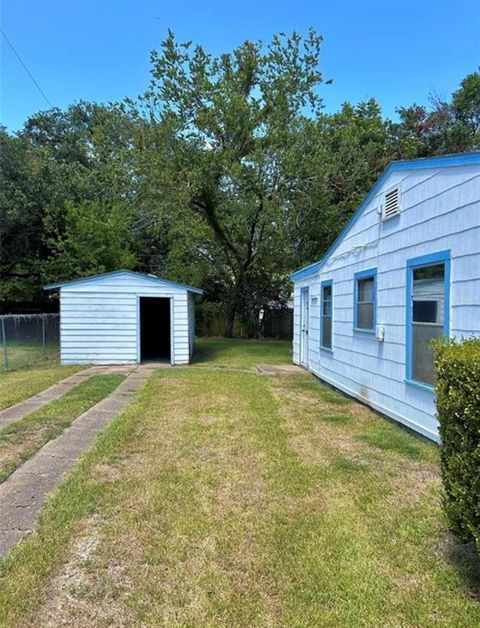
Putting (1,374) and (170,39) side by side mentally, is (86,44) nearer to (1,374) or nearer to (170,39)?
(170,39)

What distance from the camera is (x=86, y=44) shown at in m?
11.3

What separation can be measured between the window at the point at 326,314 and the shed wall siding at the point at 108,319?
4.21 metres

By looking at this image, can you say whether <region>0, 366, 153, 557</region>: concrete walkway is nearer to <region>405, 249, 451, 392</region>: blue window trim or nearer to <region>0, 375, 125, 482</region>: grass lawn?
<region>0, 375, 125, 482</region>: grass lawn

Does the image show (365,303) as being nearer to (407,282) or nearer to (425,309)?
(407,282)

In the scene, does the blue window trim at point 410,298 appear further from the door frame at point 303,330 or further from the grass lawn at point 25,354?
the grass lawn at point 25,354

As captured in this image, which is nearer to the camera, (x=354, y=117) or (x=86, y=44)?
(x=86, y=44)

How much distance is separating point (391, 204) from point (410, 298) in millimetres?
1347

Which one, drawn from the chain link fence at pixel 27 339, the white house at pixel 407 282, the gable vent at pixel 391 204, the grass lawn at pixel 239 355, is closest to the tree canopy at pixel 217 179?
the grass lawn at pixel 239 355

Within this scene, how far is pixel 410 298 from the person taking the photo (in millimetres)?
5473

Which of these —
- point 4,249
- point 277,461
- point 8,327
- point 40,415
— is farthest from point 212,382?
point 4,249

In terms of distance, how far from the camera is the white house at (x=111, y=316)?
12195mm

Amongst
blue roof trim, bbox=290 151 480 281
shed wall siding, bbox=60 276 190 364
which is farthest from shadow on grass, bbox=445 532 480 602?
shed wall siding, bbox=60 276 190 364

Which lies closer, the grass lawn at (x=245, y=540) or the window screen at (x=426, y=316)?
the grass lawn at (x=245, y=540)

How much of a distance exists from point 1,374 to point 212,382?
4982 millimetres
